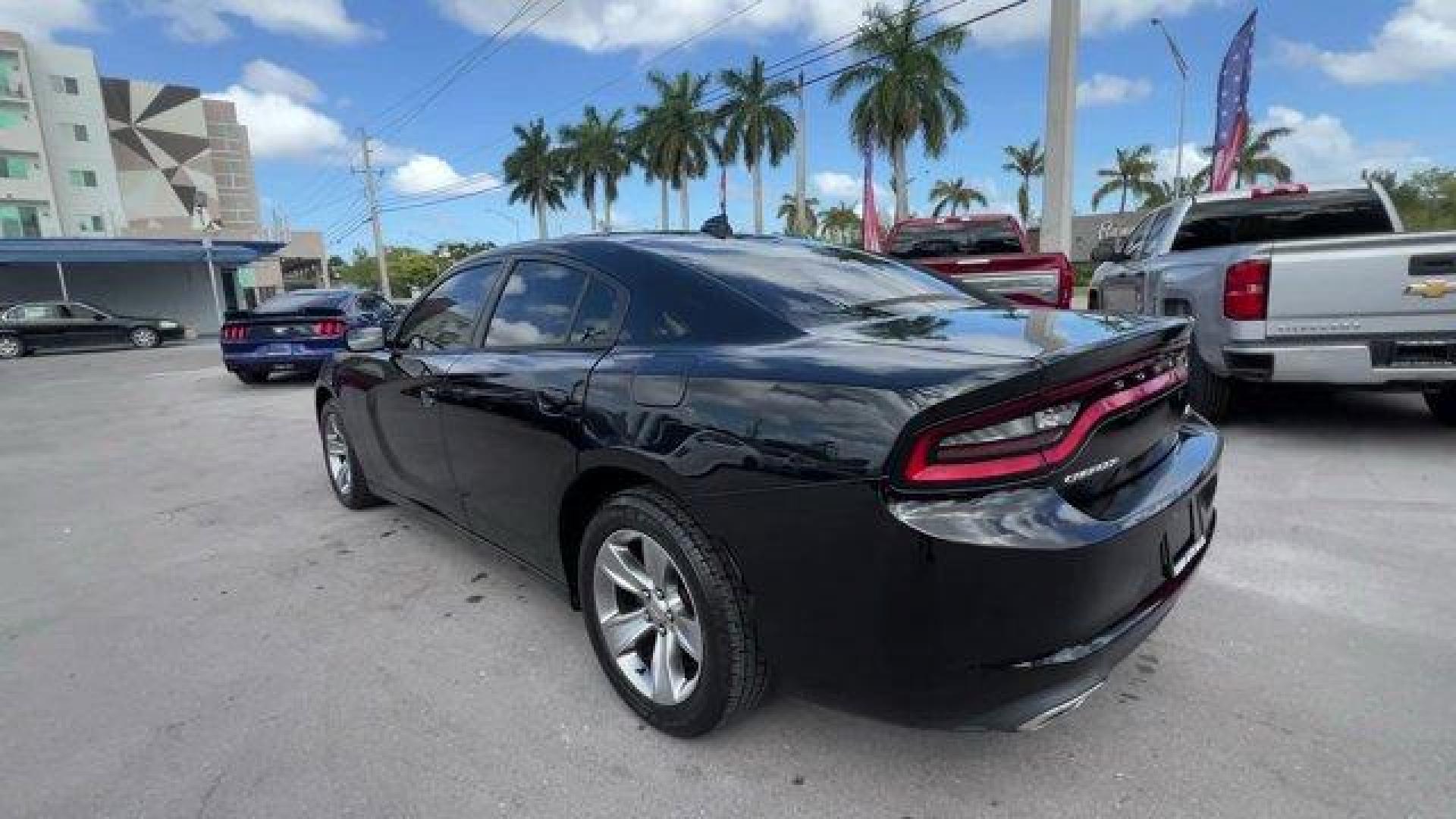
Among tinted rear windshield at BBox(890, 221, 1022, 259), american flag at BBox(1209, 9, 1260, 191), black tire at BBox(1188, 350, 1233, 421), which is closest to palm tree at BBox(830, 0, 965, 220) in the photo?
american flag at BBox(1209, 9, 1260, 191)

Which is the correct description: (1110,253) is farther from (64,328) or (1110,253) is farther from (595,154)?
(595,154)

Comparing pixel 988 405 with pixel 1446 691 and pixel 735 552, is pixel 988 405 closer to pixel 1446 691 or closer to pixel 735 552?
pixel 735 552

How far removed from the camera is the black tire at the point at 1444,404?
5.29 m

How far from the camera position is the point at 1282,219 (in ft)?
22.1

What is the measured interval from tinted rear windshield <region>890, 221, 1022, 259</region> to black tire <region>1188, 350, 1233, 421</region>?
14.8ft

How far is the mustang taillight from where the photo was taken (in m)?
1.75

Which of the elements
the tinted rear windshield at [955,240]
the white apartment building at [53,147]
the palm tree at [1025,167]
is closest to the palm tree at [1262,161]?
the palm tree at [1025,167]

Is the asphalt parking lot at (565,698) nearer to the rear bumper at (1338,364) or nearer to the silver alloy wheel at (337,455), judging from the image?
the silver alloy wheel at (337,455)

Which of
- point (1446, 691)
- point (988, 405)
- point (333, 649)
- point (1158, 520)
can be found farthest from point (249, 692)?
point (1446, 691)

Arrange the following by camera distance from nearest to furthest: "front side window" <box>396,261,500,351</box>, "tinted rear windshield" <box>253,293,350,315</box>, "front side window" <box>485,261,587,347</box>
A: "front side window" <box>485,261,587,347</box>
"front side window" <box>396,261,500,351</box>
"tinted rear windshield" <box>253,293,350,315</box>

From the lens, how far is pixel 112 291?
33344 mm

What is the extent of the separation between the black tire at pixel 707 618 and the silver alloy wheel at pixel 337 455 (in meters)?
2.94

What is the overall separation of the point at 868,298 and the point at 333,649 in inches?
93.4

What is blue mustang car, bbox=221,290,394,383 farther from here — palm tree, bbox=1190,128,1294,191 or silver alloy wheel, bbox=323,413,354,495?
palm tree, bbox=1190,128,1294,191
